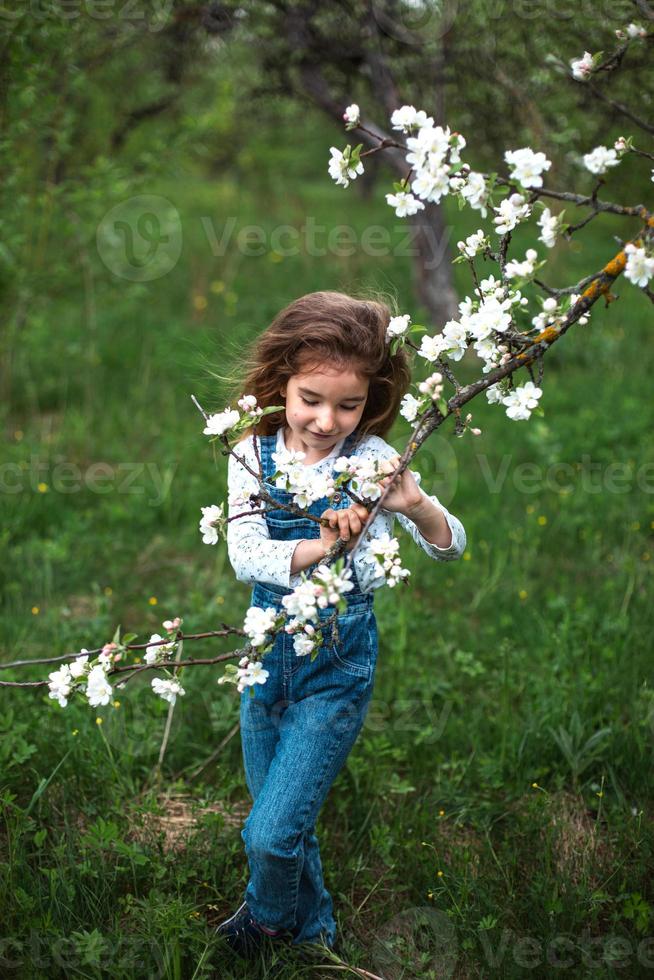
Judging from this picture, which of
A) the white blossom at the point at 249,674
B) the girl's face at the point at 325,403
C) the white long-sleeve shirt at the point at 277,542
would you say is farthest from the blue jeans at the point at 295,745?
the girl's face at the point at 325,403

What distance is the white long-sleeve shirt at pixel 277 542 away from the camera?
208 cm

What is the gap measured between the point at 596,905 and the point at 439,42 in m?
5.78

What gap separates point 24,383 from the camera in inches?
235

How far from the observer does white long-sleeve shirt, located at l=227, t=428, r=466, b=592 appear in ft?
6.81

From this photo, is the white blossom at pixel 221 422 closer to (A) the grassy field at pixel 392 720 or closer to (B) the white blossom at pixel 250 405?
(B) the white blossom at pixel 250 405

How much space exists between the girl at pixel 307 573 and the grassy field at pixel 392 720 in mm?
232

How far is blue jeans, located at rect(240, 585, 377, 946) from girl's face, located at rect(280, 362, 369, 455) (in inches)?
16.4

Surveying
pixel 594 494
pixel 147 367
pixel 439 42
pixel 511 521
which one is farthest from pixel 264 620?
pixel 439 42

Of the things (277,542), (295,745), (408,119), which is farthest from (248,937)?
(408,119)

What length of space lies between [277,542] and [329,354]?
49 centimetres

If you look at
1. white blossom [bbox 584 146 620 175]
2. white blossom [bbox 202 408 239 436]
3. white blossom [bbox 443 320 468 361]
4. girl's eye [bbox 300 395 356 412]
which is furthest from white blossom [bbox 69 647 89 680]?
white blossom [bbox 584 146 620 175]

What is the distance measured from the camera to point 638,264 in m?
1.69

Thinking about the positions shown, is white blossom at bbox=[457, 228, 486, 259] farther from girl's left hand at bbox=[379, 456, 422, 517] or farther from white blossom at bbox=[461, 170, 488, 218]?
girl's left hand at bbox=[379, 456, 422, 517]

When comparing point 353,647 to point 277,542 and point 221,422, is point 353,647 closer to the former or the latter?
point 277,542
